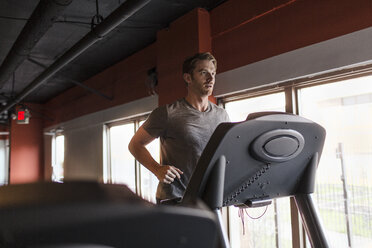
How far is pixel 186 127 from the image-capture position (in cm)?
184

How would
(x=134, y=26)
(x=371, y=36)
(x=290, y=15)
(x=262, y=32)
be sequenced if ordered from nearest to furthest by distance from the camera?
1. (x=371, y=36)
2. (x=290, y=15)
3. (x=262, y=32)
4. (x=134, y=26)

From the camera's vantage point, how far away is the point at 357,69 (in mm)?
2666

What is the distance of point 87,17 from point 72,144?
489 cm

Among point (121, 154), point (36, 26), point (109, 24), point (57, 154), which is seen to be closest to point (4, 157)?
point (57, 154)

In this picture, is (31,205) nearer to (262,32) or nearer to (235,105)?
(262,32)

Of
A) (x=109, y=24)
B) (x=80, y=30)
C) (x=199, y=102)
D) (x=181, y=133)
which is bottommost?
(x=181, y=133)

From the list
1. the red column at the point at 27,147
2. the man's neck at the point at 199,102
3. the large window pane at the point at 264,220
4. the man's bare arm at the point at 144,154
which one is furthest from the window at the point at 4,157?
the man's neck at the point at 199,102

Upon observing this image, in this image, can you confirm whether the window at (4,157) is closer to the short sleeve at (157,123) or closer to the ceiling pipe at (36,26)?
the ceiling pipe at (36,26)

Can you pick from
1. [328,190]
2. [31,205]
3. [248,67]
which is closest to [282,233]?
[328,190]

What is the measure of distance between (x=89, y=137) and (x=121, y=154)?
1207mm

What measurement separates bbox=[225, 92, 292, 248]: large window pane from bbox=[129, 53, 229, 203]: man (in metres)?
1.63

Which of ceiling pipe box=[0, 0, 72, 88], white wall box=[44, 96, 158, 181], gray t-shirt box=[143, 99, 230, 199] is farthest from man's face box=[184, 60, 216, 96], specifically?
white wall box=[44, 96, 158, 181]

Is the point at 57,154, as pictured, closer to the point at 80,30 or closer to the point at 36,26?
the point at 80,30

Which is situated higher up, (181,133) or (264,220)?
(181,133)
